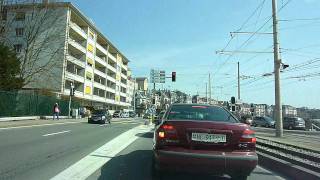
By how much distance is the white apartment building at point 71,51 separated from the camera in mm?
52069

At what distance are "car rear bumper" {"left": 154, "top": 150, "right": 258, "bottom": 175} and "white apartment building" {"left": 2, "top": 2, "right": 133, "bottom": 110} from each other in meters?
40.8

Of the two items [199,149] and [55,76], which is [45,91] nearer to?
[55,76]

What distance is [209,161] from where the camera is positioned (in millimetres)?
7344

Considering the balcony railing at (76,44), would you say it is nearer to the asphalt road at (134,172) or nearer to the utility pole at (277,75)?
the utility pole at (277,75)

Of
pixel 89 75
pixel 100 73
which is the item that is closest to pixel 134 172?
pixel 89 75

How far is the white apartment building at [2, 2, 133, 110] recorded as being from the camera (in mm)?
Result: 52069

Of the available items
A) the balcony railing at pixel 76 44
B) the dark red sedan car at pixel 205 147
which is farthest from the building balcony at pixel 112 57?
the dark red sedan car at pixel 205 147

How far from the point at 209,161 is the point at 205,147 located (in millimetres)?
287

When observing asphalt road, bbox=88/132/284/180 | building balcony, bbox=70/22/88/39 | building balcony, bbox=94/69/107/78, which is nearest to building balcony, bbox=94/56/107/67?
building balcony, bbox=94/69/107/78

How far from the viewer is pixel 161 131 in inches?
309

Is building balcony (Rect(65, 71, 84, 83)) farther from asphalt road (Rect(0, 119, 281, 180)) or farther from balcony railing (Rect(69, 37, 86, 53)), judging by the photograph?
asphalt road (Rect(0, 119, 281, 180))

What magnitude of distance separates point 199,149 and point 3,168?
422 cm

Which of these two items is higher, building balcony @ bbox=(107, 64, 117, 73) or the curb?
building balcony @ bbox=(107, 64, 117, 73)

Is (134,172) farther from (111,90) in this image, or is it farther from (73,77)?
(111,90)
